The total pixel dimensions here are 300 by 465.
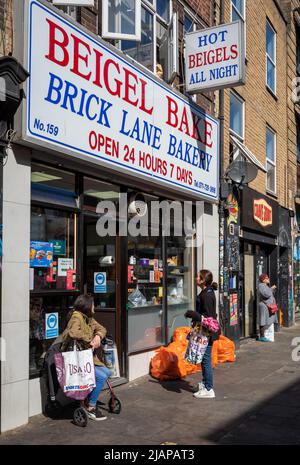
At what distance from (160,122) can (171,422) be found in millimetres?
4599

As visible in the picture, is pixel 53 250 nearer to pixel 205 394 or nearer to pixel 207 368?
pixel 207 368

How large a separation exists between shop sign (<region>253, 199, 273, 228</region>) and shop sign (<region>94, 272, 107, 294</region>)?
5.88 m

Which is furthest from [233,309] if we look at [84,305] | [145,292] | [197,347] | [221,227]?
[84,305]

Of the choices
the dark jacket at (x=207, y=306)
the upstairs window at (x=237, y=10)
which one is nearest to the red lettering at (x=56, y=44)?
the dark jacket at (x=207, y=306)

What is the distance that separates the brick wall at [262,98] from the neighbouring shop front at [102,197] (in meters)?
2.61

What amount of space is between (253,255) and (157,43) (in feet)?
21.2

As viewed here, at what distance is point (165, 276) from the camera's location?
9375 millimetres

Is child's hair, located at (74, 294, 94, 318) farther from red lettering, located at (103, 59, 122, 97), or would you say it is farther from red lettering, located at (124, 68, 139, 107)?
red lettering, located at (124, 68, 139, 107)

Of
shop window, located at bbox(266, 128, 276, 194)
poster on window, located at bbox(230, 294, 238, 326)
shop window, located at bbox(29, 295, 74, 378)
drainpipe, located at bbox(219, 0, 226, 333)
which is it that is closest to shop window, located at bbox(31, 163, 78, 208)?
shop window, located at bbox(29, 295, 74, 378)

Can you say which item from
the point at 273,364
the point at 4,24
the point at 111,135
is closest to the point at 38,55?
the point at 4,24

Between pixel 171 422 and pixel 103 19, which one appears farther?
pixel 103 19

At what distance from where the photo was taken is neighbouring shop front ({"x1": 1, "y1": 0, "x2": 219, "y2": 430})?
592 centimetres

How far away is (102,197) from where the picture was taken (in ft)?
25.8

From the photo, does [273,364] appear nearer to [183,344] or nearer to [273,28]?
[183,344]
